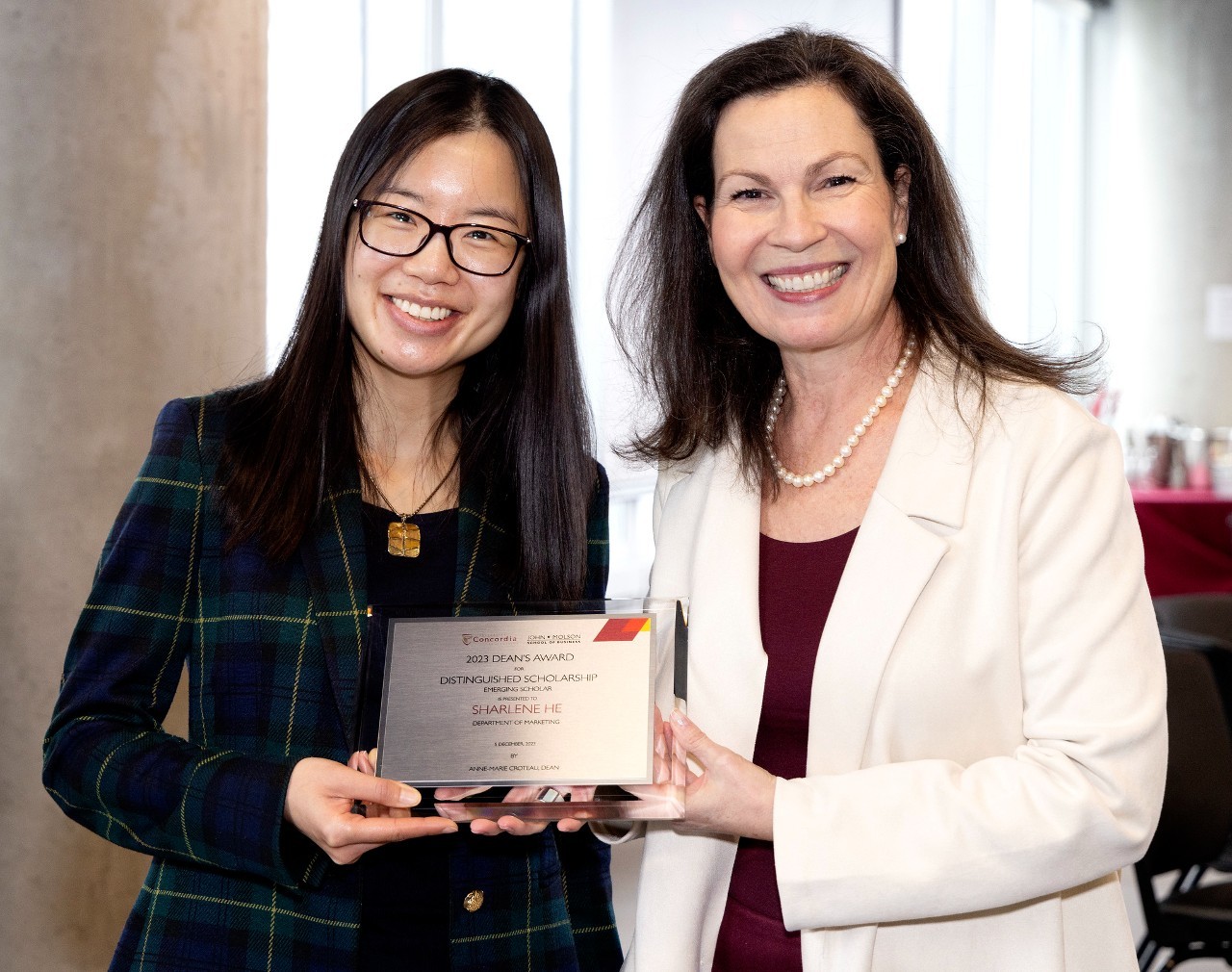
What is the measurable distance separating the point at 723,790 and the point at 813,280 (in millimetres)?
750

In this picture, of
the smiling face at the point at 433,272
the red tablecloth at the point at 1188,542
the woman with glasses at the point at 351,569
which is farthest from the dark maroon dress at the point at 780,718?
the red tablecloth at the point at 1188,542

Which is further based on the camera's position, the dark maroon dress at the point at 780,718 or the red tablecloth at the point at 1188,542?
the red tablecloth at the point at 1188,542

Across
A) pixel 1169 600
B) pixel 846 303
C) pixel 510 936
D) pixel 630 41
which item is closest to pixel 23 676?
pixel 510 936

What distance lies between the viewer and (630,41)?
6.71 metres

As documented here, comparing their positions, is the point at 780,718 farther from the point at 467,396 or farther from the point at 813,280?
the point at 467,396

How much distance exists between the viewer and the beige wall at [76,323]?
3.00 m

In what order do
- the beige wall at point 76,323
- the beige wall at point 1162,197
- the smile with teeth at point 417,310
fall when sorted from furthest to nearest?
1. the beige wall at point 1162,197
2. the beige wall at point 76,323
3. the smile with teeth at point 417,310

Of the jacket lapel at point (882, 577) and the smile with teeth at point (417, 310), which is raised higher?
the smile with teeth at point (417, 310)

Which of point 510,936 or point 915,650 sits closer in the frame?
point 915,650

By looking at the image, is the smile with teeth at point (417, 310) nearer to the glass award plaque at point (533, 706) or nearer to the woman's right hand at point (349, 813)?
the glass award plaque at point (533, 706)

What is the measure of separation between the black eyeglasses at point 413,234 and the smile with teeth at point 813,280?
0.45 meters

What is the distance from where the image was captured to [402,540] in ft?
6.56

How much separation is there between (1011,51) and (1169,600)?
22.3ft

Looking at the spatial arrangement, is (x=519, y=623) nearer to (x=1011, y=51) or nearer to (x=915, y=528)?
(x=915, y=528)
